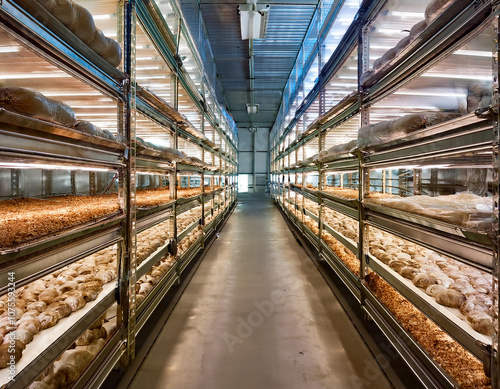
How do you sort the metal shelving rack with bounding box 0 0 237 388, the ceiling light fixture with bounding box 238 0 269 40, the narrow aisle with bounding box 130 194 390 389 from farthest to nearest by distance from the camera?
the ceiling light fixture with bounding box 238 0 269 40 → the narrow aisle with bounding box 130 194 390 389 → the metal shelving rack with bounding box 0 0 237 388

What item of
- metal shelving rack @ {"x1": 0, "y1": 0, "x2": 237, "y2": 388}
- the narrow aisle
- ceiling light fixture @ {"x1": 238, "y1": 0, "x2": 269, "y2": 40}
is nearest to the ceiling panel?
ceiling light fixture @ {"x1": 238, "y1": 0, "x2": 269, "y2": 40}

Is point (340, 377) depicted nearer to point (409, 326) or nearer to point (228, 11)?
point (409, 326)

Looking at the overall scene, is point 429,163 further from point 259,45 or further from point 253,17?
point 259,45

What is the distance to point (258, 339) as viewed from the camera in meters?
1.96

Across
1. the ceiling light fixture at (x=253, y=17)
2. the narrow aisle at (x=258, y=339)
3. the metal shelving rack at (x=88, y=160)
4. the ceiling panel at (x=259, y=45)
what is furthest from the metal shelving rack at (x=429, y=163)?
the ceiling panel at (x=259, y=45)

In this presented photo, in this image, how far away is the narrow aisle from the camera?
5.18 ft

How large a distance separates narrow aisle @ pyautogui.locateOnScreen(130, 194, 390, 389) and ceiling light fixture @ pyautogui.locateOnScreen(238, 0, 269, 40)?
167 inches

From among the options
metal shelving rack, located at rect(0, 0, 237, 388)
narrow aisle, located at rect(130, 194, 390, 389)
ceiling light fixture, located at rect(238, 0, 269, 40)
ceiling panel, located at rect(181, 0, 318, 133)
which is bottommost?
narrow aisle, located at rect(130, 194, 390, 389)

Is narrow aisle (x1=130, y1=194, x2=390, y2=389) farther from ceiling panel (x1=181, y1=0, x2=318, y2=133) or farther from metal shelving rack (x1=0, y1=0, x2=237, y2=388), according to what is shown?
ceiling panel (x1=181, y1=0, x2=318, y2=133)

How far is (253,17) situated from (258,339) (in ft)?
16.0

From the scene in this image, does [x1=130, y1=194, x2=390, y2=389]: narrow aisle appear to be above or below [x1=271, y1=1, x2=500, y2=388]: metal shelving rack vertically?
below

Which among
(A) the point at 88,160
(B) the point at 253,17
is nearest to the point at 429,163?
(A) the point at 88,160

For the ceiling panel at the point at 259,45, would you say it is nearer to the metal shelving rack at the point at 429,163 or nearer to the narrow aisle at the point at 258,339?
the metal shelving rack at the point at 429,163

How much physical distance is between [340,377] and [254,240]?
354 cm
